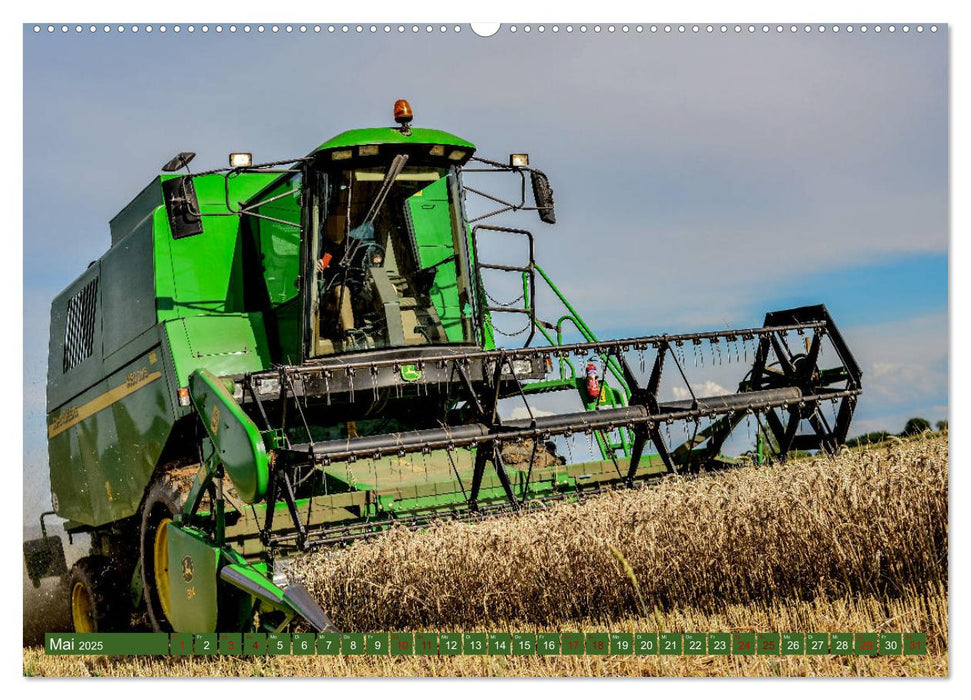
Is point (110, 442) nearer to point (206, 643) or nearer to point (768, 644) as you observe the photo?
point (206, 643)

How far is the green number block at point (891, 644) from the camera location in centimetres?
409

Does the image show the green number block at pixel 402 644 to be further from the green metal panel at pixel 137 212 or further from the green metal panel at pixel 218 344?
the green metal panel at pixel 137 212

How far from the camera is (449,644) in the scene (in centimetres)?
434

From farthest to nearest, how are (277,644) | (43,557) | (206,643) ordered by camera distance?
(43,557)
(206,643)
(277,644)

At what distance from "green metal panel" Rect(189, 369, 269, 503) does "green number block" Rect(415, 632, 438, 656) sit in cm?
86

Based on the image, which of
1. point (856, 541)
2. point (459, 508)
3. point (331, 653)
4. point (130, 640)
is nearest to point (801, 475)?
point (856, 541)

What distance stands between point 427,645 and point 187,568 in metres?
1.40

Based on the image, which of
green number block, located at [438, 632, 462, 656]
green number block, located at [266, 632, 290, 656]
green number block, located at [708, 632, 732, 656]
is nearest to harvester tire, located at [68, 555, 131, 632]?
green number block, located at [266, 632, 290, 656]

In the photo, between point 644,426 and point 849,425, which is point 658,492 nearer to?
point 644,426

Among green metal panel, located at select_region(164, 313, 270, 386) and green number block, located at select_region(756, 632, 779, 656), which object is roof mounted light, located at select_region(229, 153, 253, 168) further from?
green number block, located at select_region(756, 632, 779, 656)

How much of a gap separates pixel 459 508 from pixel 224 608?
138 cm

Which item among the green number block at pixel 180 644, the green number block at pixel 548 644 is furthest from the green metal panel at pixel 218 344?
the green number block at pixel 548 644

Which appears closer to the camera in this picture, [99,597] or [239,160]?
[239,160]

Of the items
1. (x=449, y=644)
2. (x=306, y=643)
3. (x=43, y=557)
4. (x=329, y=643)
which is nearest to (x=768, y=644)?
(x=449, y=644)
